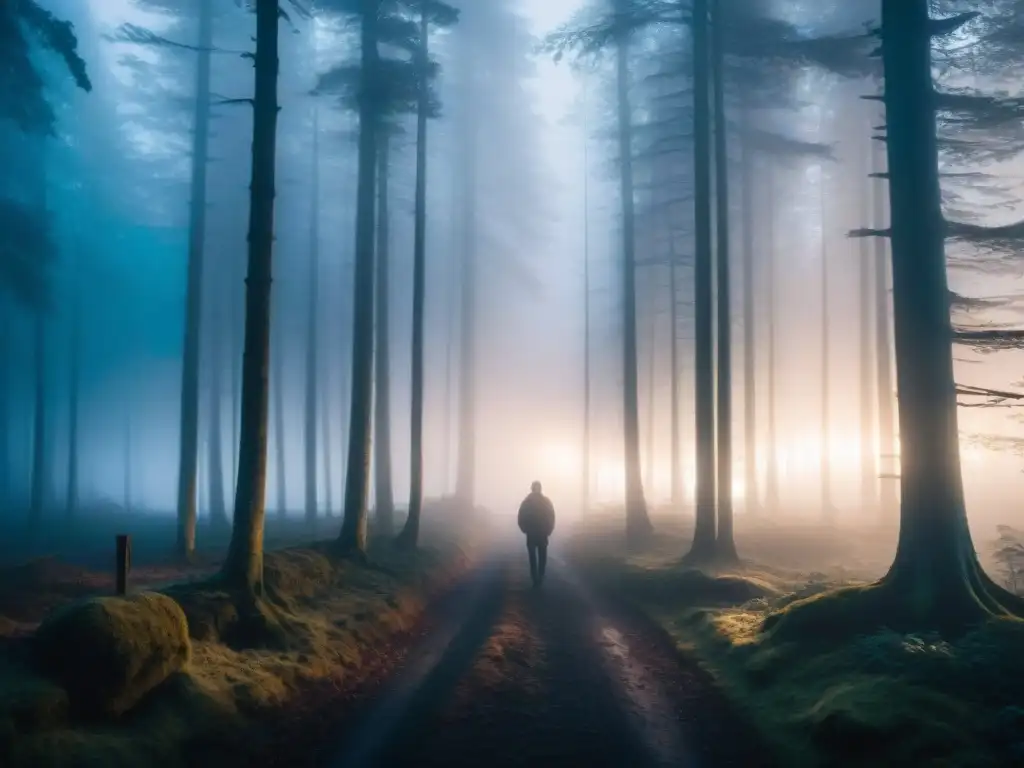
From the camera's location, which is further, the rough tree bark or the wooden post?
the rough tree bark

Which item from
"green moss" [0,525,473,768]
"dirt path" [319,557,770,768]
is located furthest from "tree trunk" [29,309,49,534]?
"dirt path" [319,557,770,768]

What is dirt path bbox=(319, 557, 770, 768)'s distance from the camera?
6324mm

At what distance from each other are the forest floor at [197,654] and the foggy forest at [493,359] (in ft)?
0.14

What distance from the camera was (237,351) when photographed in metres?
37.7

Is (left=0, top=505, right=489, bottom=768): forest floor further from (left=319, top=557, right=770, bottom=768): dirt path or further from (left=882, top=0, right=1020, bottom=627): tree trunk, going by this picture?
(left=882, top=0, right=1020, bottom=627): tree trunk

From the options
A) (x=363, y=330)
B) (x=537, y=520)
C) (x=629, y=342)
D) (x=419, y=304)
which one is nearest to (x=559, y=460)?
(x=629, y=342)

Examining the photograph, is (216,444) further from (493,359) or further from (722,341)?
(722,341)

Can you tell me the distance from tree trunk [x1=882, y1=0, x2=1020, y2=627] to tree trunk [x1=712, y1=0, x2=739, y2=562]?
24.3ft

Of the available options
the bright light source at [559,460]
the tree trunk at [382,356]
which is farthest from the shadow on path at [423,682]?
the bright light source at [559,460]

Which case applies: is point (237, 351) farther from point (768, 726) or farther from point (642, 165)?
point (768, 726)

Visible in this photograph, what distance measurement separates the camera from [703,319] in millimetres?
16703

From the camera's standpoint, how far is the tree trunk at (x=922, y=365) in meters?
8.37

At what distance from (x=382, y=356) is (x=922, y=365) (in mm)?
17841

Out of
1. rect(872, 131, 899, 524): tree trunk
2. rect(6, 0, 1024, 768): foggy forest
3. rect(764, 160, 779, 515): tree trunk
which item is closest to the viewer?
rect(6, 0, 1024, 768): foggy forest
